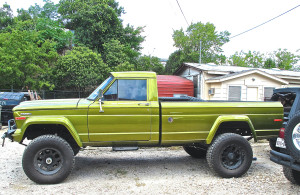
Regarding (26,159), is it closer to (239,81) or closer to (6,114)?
(6,114)

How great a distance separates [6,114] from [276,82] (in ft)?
48.4

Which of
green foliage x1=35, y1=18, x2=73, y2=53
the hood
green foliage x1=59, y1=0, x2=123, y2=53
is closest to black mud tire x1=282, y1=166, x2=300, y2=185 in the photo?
the hood

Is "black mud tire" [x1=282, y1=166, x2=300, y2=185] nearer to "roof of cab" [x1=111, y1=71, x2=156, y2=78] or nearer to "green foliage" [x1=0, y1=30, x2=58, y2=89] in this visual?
"roof of cab" [x1=111, y1=71, x2=156, y2=78]

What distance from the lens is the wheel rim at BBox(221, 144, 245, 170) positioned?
471 centimetres

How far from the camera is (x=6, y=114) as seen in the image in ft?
35.1

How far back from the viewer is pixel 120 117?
14.7ft

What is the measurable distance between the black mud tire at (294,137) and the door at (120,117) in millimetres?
2358

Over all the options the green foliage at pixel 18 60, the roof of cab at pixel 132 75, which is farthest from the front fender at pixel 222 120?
the green foliage at pixel 18 60

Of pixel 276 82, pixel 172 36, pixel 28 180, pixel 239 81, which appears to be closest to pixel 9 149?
pixel 28 180

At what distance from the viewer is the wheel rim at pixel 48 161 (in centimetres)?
423

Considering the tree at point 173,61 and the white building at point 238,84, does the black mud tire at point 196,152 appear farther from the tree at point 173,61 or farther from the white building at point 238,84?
the tree at point 173,61

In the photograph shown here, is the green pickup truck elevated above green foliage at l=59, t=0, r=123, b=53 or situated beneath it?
situated beneath

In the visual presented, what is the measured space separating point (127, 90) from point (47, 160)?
1960 mm

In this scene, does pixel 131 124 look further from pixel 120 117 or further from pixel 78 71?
pixel 78 71
